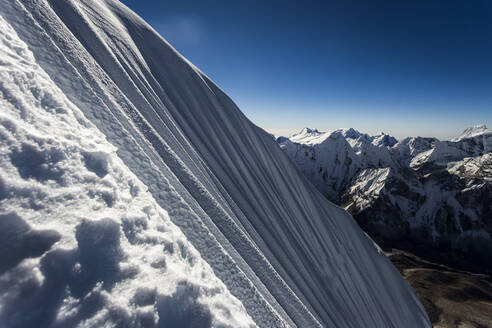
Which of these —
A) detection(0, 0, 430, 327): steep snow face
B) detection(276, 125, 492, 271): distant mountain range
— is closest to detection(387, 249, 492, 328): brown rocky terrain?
detection(276, 125, 492, 271): distant mountain range

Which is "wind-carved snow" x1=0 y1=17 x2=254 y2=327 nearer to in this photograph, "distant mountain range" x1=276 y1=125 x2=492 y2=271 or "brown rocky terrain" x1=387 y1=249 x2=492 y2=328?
"brown rocky terrain" x1=387 y1=249 x2=492 y2=328

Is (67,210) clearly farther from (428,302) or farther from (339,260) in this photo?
(428,302)

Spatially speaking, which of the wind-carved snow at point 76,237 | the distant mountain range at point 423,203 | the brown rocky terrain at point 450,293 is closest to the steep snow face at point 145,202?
the wind-carved snow at point 76,237

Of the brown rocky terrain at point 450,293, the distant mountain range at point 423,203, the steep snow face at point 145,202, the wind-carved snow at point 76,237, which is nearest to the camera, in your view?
the wind-carved snow at point 76,237

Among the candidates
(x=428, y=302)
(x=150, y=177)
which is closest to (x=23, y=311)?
(x=150, y=177)

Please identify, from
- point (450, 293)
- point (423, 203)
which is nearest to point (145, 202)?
point (450, 293)

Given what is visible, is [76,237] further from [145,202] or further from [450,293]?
[450,293]

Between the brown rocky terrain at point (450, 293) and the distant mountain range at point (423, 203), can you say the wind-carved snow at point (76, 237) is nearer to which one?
the brown rocky terrain at point (450, 293)
